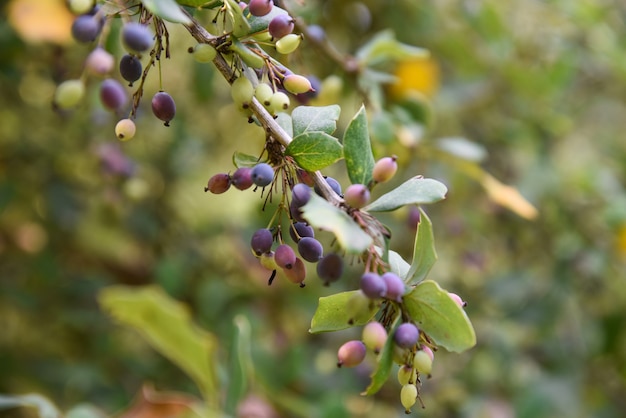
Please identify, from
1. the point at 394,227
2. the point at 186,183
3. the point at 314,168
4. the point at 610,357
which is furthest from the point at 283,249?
the point at 610,357

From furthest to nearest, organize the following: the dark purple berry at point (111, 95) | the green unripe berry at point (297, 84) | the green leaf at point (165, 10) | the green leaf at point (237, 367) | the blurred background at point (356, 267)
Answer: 1. the blurred background at point (356, 267)
2. the green leaf at point (237, 367)
3. the dark purple berry at point (111, 95)
4. the green unripe berry at point (297, 84)
5. the green leaf at point (165, 10)

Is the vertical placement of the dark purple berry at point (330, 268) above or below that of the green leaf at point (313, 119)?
below

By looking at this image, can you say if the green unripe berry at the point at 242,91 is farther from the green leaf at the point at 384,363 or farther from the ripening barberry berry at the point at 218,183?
the green leaf at the point at 384,363

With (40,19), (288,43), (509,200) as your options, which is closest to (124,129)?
(288,43)

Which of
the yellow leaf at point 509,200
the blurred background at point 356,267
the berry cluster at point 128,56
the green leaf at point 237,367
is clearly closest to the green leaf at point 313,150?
the berry cluster at point 128,56

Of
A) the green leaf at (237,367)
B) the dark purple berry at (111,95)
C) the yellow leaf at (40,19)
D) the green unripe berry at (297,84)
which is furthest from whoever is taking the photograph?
the yellow leaf at (40,19)
